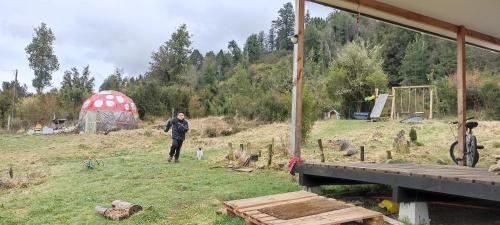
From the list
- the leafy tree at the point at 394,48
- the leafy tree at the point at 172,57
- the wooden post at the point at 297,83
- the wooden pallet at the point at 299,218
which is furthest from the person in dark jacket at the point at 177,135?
the leafy tree at the point at 394,48

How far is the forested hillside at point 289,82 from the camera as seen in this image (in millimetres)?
20969

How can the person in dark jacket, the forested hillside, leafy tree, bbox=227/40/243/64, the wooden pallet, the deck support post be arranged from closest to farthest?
the wooden pallet → the deck support post → the person in dark jacket → the forested hillside → leafy tree, bbox=227/40/243/64

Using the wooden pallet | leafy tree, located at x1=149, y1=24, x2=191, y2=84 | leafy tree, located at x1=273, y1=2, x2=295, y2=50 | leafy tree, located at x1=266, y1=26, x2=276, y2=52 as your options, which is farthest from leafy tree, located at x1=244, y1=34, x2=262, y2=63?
the wooden pallet

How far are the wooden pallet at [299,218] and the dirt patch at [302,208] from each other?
2.8 inches

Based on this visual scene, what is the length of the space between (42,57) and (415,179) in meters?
40.6

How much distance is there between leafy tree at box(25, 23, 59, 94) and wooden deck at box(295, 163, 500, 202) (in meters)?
37.9

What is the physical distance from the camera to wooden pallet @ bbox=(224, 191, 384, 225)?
390cm

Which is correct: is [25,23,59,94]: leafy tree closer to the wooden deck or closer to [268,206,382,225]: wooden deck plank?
the wooden deck

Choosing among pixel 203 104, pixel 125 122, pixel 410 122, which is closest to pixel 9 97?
pixel 125 122

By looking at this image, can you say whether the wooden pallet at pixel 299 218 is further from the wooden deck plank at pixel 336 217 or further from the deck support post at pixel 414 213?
the deck support post at pixel 414 213

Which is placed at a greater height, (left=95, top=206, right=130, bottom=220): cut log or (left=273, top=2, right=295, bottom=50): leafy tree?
(left=273, top=2, right=295, bottom=50): leafy tree

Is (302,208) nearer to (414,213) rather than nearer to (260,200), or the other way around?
(260,200)

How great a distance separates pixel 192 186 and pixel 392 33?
35.8 m

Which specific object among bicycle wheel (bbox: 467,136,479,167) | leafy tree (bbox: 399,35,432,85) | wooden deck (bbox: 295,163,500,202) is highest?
leafy tree (bbox: 399,35,432,85)
